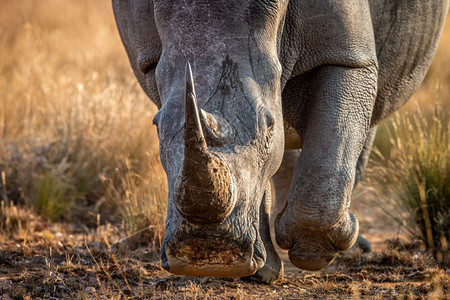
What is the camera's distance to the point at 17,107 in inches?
281

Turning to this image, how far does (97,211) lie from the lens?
5965mm

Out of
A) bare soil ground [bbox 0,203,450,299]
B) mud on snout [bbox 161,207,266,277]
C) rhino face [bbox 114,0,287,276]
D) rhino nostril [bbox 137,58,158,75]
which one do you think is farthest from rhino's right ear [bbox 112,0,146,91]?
mud on snout [bbox 161,207,266,277]

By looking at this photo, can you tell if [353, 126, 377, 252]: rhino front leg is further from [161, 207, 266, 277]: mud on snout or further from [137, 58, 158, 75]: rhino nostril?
[161, 207, 266, 277]: mud on snout

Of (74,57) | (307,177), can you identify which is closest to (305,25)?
(307,177)

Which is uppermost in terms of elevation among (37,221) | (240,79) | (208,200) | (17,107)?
(240,79)

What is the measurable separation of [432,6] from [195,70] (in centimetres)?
207

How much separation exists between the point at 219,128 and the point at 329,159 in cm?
99

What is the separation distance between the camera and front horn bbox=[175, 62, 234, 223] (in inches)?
92.5

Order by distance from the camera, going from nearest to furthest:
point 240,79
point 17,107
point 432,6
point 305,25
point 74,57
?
1. point 240,79
2. point 305,25
3. point 432,6
4. point 17,107
5. point 74,57

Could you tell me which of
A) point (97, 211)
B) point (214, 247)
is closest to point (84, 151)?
point (97, 211)

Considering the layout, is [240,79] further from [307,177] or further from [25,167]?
[25,167]

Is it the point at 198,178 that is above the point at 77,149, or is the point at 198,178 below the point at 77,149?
above

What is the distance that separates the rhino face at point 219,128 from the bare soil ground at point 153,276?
0.92m

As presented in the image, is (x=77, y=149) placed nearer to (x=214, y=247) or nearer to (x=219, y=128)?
(x=214, y=247)
